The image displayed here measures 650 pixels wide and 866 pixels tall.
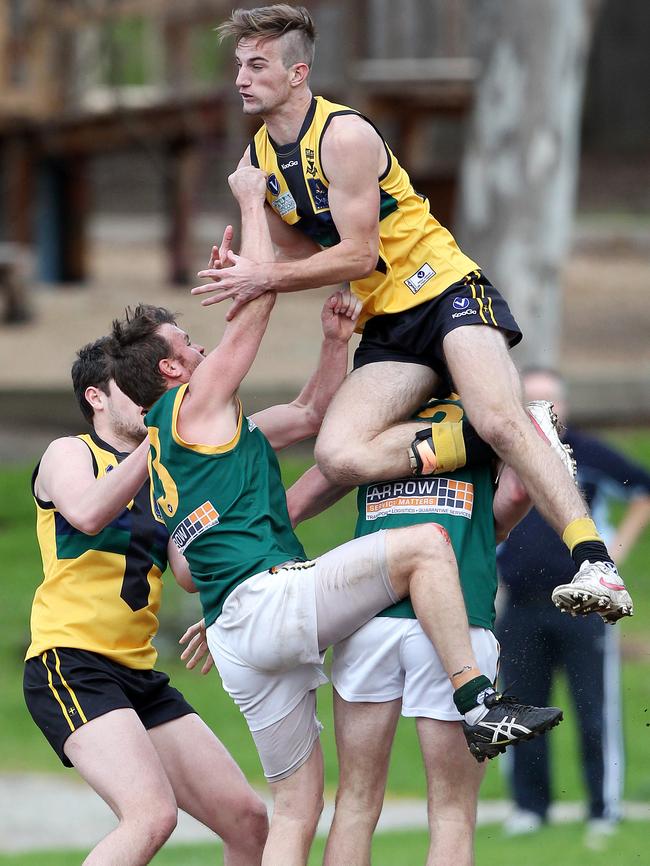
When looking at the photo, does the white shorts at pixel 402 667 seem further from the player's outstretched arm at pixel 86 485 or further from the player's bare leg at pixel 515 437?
the player's outstretched arm at pixel 86 485

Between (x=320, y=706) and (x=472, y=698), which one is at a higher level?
(x=472, y=698)

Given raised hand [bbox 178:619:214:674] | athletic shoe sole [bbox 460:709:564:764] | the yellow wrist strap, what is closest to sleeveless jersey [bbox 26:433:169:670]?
raised hand [bbox 178:619:214:674]

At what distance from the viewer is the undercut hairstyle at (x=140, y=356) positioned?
486cm

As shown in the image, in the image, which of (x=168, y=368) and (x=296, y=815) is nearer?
(x=296, y=815)

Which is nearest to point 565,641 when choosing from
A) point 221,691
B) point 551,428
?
point 551,428

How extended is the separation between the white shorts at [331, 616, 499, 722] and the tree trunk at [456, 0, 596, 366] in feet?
29.7

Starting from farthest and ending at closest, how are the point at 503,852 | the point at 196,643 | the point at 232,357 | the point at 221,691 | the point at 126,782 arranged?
the point at 221,691 → the point at 503,852 → the point at 196,643 → the point at 126,782 → the point at 232,357

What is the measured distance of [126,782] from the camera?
4.61 metres

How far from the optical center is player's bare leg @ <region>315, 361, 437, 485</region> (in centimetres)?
465

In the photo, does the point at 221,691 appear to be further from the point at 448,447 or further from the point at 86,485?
the point at 448,447

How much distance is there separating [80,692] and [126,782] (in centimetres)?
35

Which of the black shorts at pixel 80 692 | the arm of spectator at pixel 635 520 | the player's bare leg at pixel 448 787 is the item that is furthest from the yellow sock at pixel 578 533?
the arm of spectator at pixel 635 520

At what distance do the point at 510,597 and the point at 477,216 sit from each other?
7.22 m

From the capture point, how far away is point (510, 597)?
299 inches
